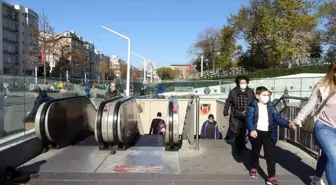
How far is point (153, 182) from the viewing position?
514 centimetres

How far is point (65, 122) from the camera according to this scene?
8156mm

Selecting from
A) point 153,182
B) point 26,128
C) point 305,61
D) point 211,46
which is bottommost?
point 153,182

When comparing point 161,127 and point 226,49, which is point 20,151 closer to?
point 161,127

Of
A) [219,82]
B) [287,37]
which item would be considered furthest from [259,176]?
[287,37]

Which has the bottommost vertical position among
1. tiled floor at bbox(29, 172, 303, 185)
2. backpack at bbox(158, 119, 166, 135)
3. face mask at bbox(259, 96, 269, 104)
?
backpack at bbox(158, 119, 166, 135)

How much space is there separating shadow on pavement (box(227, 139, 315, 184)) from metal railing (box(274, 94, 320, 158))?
1.21 ft

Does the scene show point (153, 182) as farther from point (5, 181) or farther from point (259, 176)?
point (5, 181)

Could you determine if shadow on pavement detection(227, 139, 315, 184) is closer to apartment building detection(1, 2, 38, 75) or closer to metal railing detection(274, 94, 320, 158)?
metal railing detection(274, 94, 320, 158)

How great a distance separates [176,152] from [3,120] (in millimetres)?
3349

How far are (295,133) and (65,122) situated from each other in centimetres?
533

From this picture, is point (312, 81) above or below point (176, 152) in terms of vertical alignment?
above

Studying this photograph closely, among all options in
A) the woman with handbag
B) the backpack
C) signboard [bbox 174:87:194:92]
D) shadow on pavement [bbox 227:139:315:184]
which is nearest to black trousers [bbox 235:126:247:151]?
shadow on pavement [bbox 227:139:315:184]

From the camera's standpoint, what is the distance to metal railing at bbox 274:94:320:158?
269 inches

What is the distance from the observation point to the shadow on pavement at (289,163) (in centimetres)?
554
